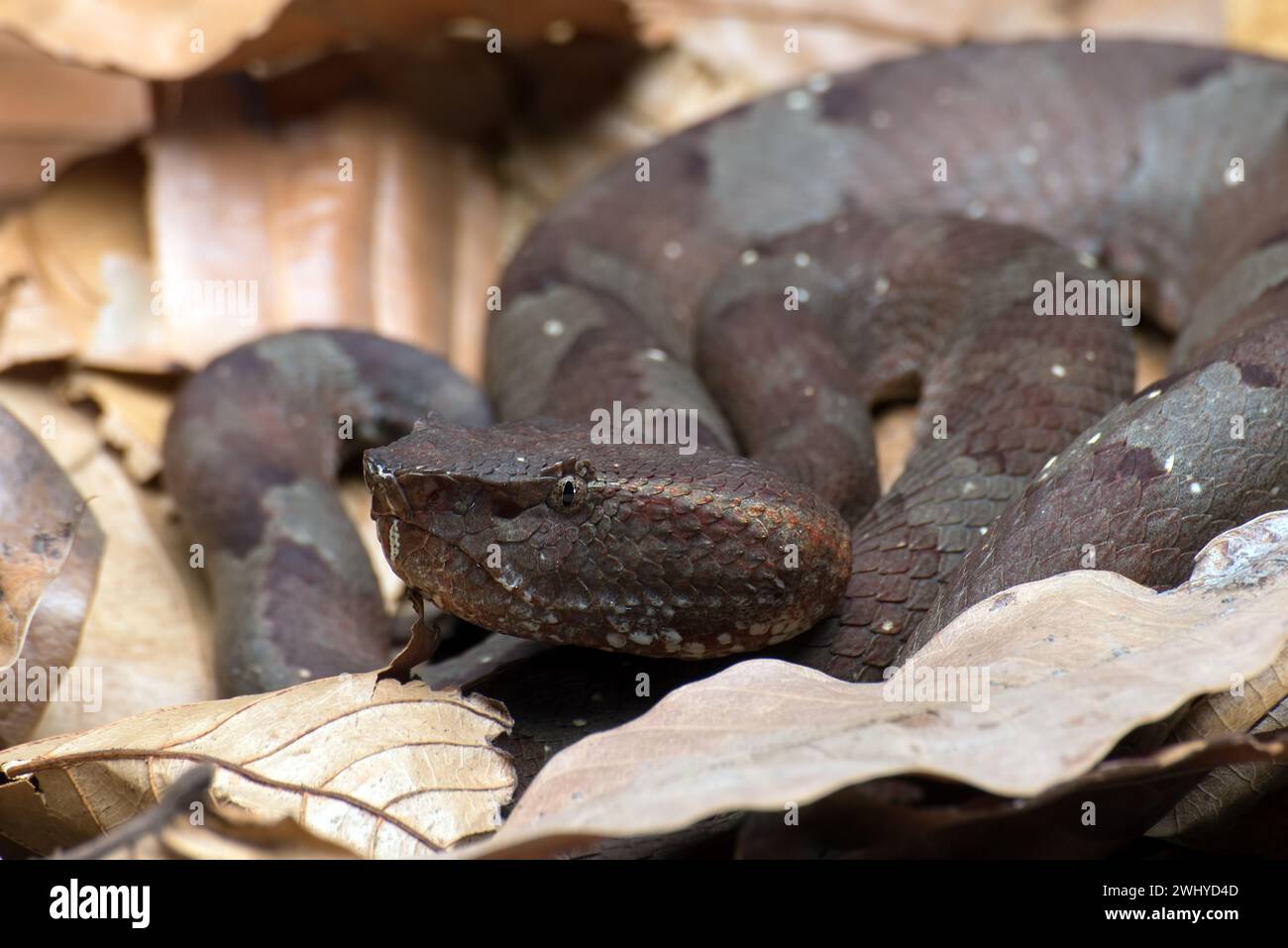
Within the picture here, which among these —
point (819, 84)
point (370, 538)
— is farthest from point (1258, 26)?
point (370, 538)

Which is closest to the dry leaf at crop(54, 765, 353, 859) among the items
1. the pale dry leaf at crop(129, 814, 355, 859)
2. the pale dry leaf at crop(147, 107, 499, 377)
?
the pale dry leaf at crop(129, 814, 355, 859)

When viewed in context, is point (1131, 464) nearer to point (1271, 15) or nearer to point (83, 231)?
point (83, 231)

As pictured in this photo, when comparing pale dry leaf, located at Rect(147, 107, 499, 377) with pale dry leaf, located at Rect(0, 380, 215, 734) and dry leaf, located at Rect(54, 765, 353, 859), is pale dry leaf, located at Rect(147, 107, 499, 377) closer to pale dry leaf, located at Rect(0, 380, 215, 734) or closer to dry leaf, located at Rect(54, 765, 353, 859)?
pale dry leaf, located at Rect(0, 380, 215, 734)

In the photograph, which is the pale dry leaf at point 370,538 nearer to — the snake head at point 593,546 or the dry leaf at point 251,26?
the snake head at point 593,546

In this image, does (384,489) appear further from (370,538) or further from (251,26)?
(251,26)

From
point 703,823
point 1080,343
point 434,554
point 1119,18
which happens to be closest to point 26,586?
point 434,554

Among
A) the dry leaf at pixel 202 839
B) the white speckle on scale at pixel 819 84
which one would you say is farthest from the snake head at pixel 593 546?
the white speckle on scale at pixel 819 84
